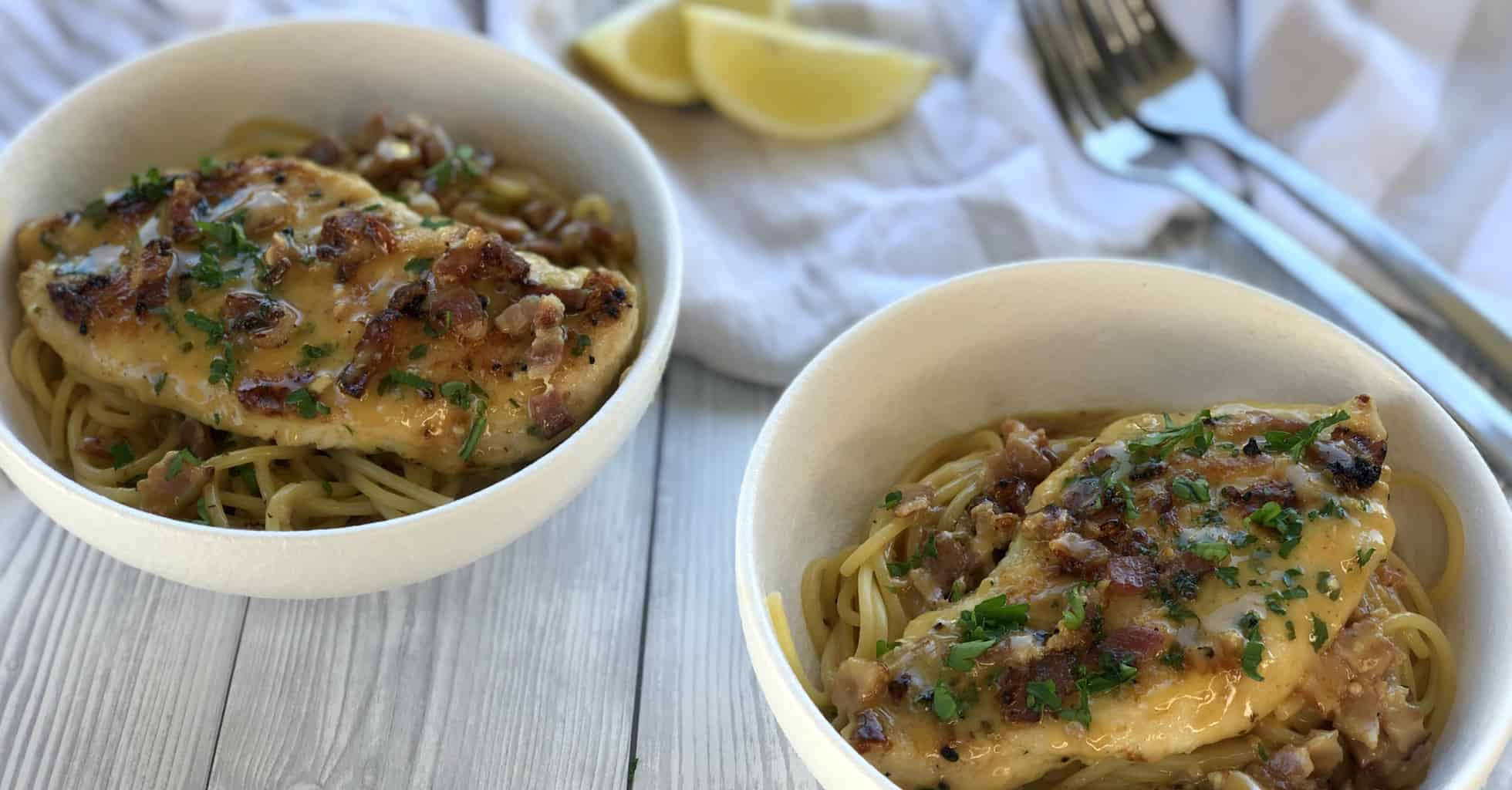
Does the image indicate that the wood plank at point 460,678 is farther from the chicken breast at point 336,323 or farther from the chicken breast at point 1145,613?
the chicken breast at point 1145,613

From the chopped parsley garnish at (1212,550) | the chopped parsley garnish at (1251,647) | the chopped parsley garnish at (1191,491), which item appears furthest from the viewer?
the chopped parsley garnish at (1191,491)

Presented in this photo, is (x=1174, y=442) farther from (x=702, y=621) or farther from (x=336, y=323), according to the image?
(x=336, y=323)

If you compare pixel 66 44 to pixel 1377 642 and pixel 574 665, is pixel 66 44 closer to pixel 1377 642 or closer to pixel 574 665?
pixel 574 665

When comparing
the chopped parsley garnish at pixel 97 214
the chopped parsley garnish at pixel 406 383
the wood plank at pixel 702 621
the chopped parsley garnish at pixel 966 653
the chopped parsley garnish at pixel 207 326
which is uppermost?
the chopped parsley garnish at pixel 966 653

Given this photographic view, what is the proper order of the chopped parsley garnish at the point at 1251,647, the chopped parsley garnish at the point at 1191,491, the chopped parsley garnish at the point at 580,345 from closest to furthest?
the chopped parsley garnish at the point at 1251,647 < the chopped parsley garnish at the point at 1191,491 < the chopped parsley garnish at the point at 580,345

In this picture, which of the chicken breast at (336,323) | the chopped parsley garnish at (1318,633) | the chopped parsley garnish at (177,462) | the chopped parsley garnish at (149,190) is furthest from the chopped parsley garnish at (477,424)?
the chopped parsley garnish at (1318,633)

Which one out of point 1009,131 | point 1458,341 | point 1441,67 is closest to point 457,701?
point 1009,131

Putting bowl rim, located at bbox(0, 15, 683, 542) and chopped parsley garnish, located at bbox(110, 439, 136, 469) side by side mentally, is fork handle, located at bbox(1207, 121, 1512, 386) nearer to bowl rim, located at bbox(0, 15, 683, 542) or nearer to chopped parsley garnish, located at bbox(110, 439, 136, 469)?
bowl rim, located at bbox(0, 15, 683, 542)
